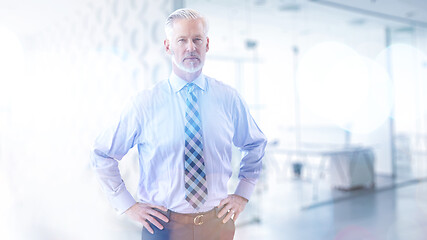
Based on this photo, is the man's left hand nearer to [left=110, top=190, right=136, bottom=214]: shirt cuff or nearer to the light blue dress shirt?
the light blue dress shirt

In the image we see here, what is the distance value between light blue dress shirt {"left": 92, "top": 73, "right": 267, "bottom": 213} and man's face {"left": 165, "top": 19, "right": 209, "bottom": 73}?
0.09 metres

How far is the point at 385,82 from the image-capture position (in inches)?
281

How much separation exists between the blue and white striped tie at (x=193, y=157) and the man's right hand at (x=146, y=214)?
13 cm

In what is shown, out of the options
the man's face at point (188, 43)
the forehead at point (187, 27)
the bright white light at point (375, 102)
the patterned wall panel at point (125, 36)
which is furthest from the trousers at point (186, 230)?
the bright white light at point (375, 102)

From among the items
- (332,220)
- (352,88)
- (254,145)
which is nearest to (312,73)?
(352,88)

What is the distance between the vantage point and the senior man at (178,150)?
1646mm

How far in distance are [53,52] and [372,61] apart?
5395mm

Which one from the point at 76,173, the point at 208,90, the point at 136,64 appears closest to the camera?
the point at 208,90

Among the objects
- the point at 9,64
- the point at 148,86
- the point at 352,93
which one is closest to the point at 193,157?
the point at 148,86

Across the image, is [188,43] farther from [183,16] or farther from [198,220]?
[198,220]

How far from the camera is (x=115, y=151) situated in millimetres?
1674

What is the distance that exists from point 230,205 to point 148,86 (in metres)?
2.41

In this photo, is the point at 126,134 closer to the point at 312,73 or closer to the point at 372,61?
the point at 312,73

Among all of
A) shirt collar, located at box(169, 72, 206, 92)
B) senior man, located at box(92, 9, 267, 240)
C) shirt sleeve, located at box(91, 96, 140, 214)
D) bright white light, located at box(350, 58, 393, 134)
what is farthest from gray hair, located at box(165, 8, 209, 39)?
bright white light, located at box(350, 58, 393, 134)
